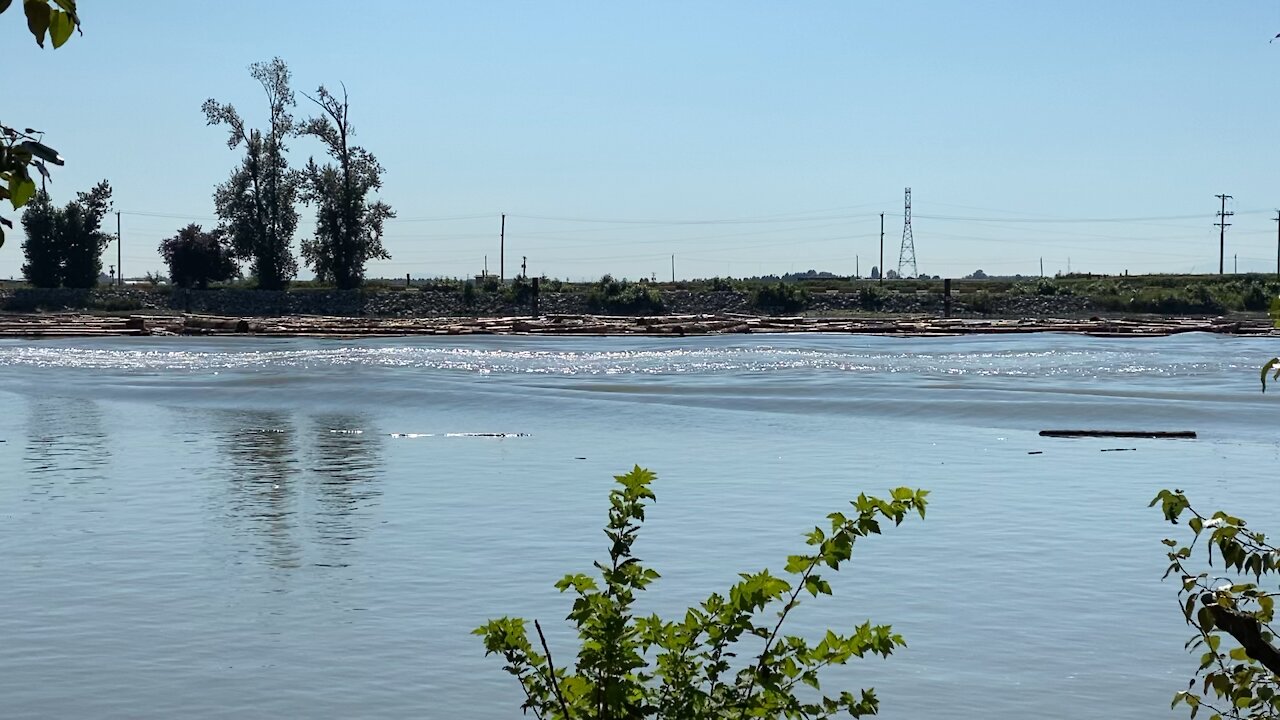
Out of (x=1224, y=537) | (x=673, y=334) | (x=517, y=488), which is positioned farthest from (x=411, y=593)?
(x=673, y=334)

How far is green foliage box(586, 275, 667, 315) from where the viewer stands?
75812mm

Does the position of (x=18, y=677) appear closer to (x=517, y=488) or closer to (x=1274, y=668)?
(x=1274, y=668)

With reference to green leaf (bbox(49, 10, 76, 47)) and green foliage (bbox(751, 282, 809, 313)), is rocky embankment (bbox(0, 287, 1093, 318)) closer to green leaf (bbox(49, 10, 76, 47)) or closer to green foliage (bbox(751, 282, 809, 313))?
green foliage (bbox(751, 282, 809, 313))

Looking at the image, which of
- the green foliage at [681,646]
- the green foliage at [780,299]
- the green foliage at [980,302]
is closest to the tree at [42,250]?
the green foliage at [780,299]

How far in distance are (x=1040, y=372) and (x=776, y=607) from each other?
24.9m

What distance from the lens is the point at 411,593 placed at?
8891 millimetres

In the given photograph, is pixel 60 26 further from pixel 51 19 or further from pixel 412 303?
pixel 412 303

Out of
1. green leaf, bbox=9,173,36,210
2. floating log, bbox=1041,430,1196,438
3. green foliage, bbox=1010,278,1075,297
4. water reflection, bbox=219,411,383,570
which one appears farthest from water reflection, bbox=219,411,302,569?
green foliage, bbox=1010,278,1075,297

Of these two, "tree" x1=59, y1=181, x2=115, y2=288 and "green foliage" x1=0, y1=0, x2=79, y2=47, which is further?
"tree" x1=59, y1=181, x2=115, y2=288

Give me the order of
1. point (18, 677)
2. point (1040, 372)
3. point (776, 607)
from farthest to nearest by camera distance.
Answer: point (1040, 372)
point (776, 607)
point (18, 677)

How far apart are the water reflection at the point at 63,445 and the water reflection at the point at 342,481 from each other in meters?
2.14

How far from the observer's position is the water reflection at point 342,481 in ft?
36.0

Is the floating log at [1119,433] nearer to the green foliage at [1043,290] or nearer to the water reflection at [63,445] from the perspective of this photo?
the water reflection at [63,445]

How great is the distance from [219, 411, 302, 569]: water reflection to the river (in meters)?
0.06
